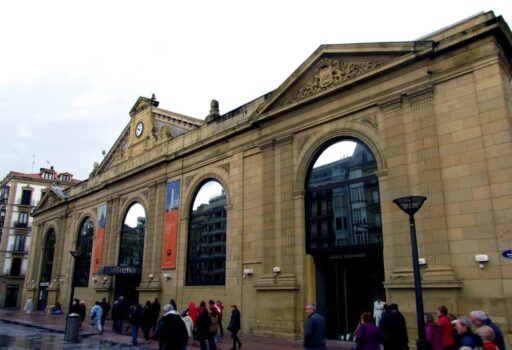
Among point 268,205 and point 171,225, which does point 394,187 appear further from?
point 171,225

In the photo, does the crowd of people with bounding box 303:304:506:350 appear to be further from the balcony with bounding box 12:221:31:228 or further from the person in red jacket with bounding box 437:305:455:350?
the balcony with bounding box 12:221:31:228

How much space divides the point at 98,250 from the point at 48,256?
45.0ft

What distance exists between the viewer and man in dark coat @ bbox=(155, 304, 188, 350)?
8.27 metres

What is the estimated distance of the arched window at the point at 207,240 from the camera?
22.9 meters

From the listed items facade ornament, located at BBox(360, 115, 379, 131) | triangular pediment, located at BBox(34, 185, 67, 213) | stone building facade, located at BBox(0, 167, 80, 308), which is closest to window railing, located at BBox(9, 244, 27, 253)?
stone building facade, located at BBox(0, 167, 80, 308)

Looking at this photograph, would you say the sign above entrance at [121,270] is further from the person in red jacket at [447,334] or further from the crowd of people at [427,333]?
the person in red jacket at [447,334]

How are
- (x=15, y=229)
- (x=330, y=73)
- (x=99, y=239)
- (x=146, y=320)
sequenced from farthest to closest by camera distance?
1. (x=15, y=229)
2. (x=99, y=239)
3. (x=330, y=73)
4. (x=146, y=320)

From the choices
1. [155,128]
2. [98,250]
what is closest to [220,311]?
[155,128]

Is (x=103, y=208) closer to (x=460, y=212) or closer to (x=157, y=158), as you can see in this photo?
(x=157, y=158)

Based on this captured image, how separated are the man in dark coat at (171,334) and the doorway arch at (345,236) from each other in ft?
32.6

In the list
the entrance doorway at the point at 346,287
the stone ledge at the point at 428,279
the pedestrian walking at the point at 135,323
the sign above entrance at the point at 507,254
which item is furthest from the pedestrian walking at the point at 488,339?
the pedestrian walking at the point at 135,323

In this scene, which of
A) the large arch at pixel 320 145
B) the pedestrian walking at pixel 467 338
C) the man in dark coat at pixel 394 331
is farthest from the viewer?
the large arch at pixel 320 145

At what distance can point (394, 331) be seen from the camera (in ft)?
35.6

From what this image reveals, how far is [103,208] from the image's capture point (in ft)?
113
